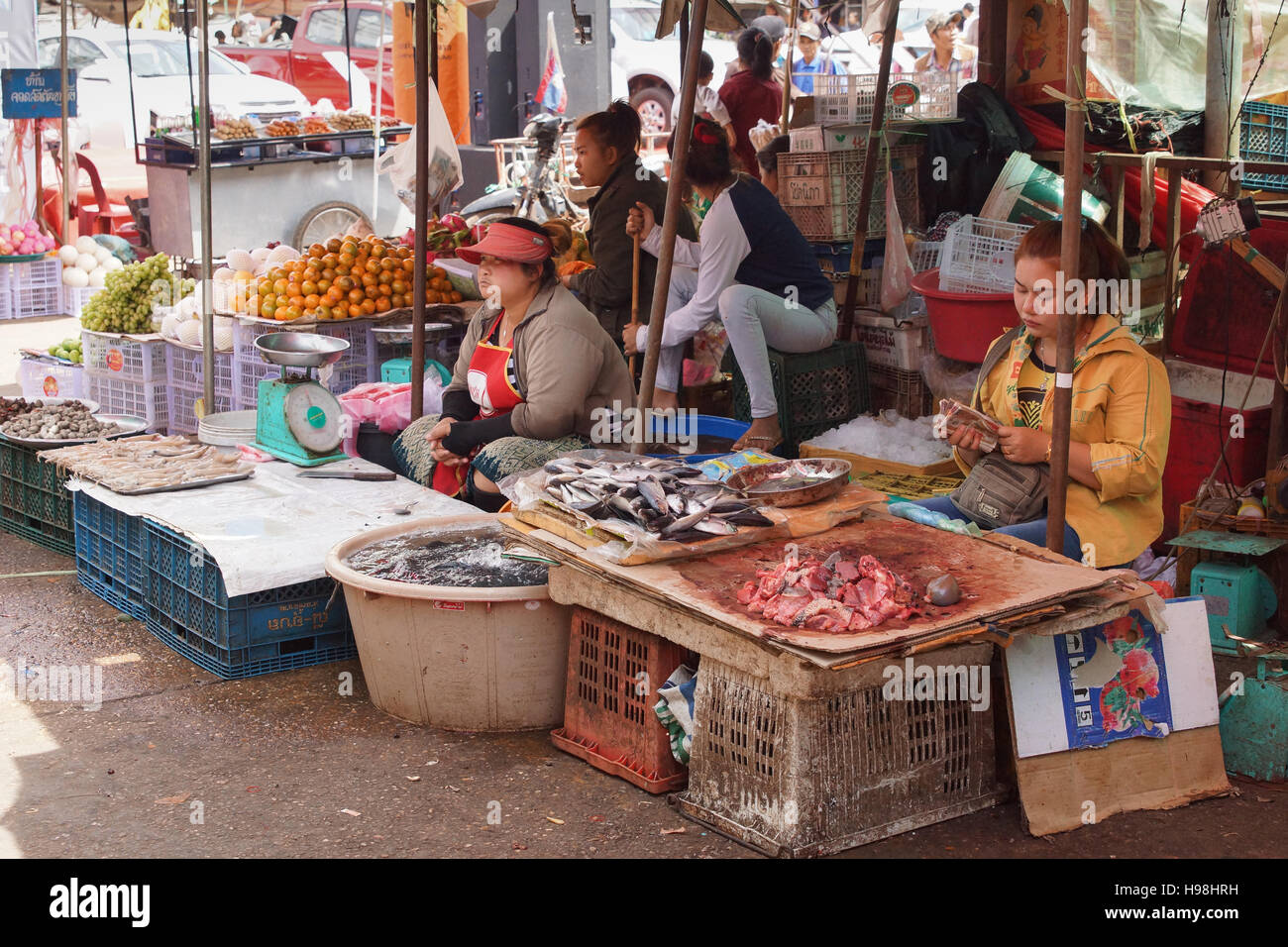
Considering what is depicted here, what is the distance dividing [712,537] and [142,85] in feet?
44.9

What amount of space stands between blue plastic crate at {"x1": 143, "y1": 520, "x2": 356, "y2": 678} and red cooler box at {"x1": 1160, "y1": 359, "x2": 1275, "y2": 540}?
3132 millimetres

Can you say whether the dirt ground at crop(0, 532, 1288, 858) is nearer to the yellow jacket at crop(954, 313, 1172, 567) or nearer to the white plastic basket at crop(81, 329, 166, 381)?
the yellow jacket at crop(954, 313, 1172, 567)

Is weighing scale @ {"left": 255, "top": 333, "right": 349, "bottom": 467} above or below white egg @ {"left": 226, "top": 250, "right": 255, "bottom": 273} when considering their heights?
below

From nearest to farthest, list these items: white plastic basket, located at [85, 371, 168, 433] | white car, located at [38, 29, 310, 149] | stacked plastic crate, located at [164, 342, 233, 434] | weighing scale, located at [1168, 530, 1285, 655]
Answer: weighing scale, located at [1168, 530, 1285, 655] → stacked plastic crate, located at [164, 342, 233, 434] → white plastic basket, located at [85, 371, 168, 433] → white car, located at [38, 29, 310, 149]

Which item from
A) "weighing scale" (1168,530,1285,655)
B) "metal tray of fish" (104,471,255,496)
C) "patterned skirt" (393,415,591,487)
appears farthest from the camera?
"metal tray of fish" (104,471,255,496)

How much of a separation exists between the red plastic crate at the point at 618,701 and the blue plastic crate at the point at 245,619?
1.05 meters

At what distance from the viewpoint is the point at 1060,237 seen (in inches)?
160

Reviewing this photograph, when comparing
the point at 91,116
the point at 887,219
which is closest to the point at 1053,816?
the point at 887,219

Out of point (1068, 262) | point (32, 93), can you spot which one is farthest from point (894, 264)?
point (32, 93)

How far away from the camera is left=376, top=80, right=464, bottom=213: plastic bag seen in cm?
781

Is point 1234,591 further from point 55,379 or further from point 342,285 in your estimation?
point 55,379

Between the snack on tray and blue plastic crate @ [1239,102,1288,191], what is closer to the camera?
the snack on tray

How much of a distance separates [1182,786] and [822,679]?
123 cm

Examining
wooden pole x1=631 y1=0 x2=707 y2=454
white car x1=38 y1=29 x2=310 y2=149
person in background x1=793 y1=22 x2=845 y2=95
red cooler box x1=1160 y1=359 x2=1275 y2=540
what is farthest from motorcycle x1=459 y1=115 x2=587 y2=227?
red cooler box x1=1160 y1=359 x2=1275 y2=540
